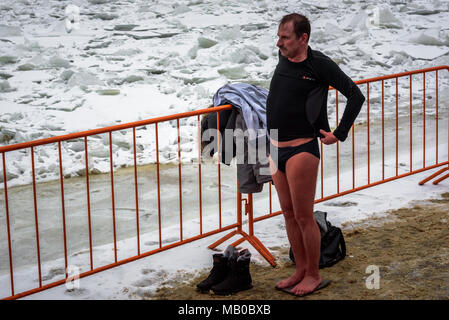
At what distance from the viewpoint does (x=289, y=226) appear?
458 cm

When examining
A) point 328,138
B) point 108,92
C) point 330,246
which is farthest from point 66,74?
point 328,138

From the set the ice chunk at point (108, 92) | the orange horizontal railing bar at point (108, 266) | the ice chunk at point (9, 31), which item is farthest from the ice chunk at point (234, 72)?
the orange horizontal railing bar at point (108, 266)

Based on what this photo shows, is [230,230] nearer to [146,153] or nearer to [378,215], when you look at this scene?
[378,215]

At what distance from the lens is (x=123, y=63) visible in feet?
44.0

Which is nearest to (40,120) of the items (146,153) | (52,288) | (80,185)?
(146,153)

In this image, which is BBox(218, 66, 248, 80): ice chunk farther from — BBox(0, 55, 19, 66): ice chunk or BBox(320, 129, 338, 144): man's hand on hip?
BBox(320, 129, 338, 144): man's hand on hip

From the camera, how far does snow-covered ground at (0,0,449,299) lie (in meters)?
6.23

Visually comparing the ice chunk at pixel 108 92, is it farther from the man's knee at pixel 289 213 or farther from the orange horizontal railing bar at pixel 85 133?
the man's knee at pixel 289 213

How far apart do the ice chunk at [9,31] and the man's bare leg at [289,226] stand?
11376mm

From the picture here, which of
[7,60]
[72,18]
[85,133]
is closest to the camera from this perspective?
[85,133]

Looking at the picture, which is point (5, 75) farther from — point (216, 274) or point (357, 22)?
point (216, 274)

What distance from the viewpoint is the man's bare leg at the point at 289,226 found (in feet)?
14.7

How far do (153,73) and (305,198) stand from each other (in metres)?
9.00

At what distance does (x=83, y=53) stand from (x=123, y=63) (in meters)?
0.99
